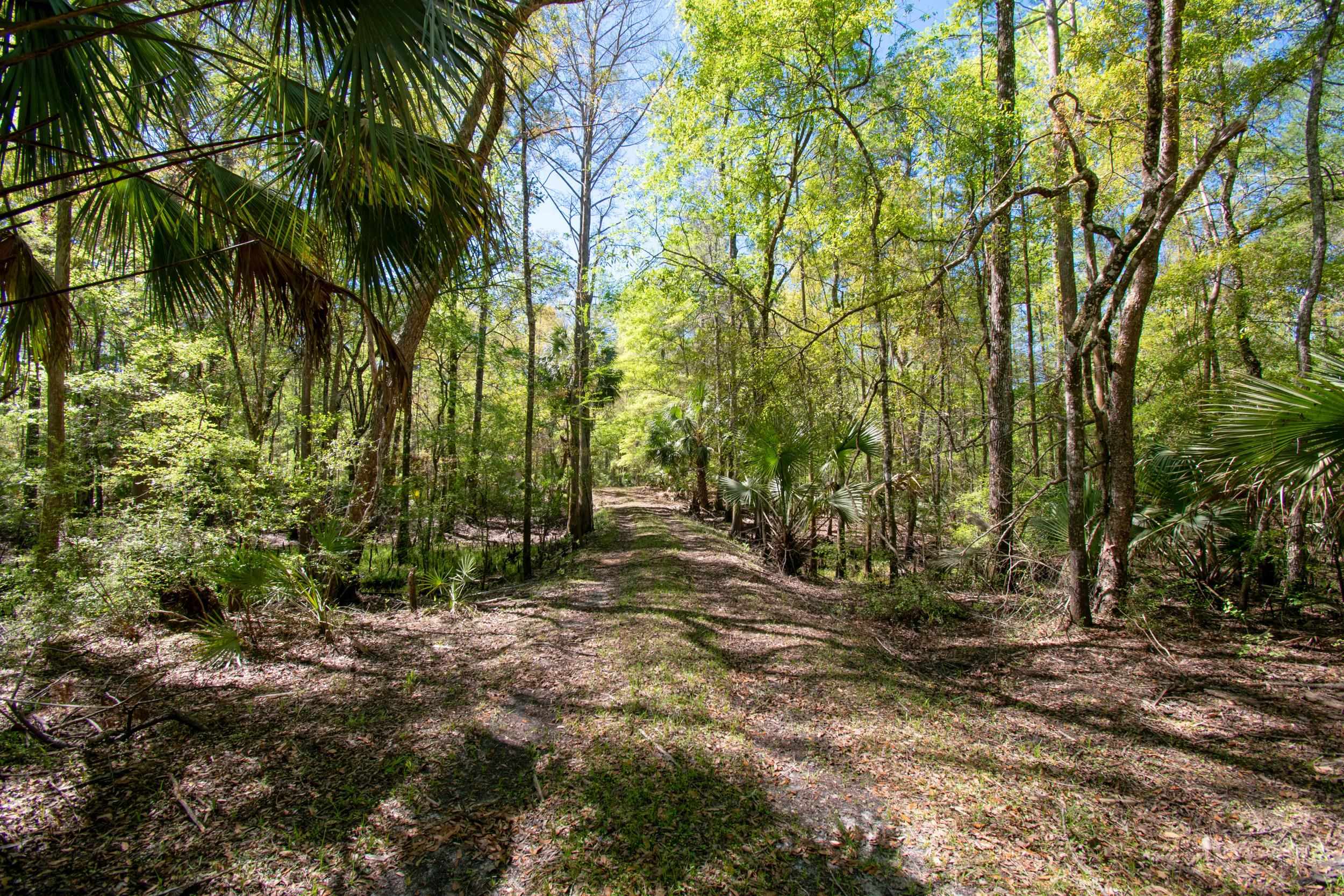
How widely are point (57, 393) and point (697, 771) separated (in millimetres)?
7556

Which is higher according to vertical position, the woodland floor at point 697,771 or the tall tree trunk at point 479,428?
the tall tree trunk at point 479,428

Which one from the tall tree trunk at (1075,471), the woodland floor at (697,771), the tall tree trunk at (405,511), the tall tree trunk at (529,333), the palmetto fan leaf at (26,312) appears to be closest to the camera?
the woodland floor at (697,771)

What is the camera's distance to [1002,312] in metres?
7.04

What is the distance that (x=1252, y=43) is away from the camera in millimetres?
6004

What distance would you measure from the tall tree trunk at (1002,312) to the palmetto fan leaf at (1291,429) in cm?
305

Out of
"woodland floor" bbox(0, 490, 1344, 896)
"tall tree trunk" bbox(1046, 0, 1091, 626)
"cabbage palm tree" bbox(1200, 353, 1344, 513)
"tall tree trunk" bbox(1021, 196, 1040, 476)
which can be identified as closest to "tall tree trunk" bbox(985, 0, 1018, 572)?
"tall tree trunk" bbox(1021, 196, 1040, 476)

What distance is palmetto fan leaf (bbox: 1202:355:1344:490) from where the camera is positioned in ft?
9.34

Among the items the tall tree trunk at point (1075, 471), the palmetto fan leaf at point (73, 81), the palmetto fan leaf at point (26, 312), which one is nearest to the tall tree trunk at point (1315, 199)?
the tall tree trunk at point (1075, 471)

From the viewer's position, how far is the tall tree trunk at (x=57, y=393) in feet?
11.4

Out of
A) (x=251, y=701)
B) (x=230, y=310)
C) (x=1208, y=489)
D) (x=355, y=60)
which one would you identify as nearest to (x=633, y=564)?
(x=251, y=701)

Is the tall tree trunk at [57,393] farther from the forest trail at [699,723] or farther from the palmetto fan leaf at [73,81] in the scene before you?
the forest trail at [699,723]

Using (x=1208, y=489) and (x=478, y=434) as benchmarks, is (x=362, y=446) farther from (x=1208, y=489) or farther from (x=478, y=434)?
(x=1208, y=489)

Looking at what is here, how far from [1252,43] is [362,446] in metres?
12.1

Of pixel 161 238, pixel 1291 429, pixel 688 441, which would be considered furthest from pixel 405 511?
pixel 1291 429
